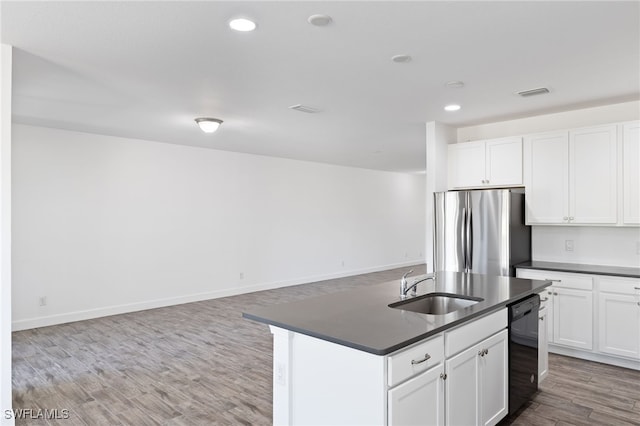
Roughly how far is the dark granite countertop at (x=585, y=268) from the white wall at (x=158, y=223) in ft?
16.3

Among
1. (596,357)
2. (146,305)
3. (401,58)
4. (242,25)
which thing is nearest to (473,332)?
(401,58)

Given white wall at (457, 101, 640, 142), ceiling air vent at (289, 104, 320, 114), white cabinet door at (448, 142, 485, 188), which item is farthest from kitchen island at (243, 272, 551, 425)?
white wall at (457, 101, 640, 142)

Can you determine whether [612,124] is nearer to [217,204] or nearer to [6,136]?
[6,136]

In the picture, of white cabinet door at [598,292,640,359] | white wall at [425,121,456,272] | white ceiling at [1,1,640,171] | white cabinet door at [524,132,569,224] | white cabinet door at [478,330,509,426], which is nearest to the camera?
white ceiling at [1,1,640,171]

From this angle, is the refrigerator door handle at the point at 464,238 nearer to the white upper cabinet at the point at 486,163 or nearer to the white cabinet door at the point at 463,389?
the white upper cabinet at the point at 486,163

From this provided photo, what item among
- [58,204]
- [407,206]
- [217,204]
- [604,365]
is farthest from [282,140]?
[407,206]

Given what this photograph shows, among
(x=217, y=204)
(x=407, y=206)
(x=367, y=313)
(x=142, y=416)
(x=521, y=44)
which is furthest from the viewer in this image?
(x=407, y=206)

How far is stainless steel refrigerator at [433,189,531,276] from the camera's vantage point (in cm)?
446

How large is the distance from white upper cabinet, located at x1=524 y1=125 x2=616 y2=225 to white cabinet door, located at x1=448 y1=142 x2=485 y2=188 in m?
0.53

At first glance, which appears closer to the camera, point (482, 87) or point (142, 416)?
point (142, 416)

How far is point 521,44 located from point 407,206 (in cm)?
896

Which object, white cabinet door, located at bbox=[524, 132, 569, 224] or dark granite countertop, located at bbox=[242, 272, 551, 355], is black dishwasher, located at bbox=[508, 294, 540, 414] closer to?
dark granite countertop, located at bbox=[242, 272, 551, 355]

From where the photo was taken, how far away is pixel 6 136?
2.81 m

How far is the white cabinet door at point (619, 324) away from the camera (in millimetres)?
3799
